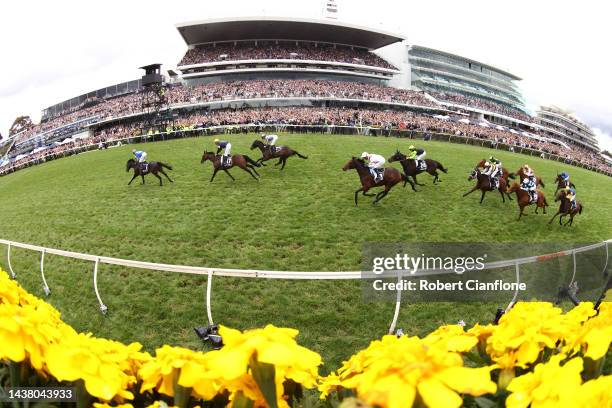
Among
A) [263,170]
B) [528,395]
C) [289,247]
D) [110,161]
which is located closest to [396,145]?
[263,170]

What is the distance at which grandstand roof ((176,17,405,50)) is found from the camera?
52.2m

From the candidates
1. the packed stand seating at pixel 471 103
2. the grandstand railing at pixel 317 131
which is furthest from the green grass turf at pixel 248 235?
the packed stand seating at pixel 471 103

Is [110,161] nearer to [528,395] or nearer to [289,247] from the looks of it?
[289,247]

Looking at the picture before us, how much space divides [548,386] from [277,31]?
58.7 meters

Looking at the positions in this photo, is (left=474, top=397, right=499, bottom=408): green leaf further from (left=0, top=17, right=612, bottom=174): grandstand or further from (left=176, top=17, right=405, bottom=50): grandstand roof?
(left=176, top=17, right=405, bottom=50): grandstand roof

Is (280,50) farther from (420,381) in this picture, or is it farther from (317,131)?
(420,381)

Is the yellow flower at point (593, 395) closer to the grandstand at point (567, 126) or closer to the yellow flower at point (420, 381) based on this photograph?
the yellow flower at point (420, 381)

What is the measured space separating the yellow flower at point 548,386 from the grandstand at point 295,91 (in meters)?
31.3

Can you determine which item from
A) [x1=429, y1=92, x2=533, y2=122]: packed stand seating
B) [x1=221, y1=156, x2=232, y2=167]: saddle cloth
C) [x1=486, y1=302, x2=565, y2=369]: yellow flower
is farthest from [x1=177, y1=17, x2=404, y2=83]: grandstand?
[x1=486, y1=302, x2=565, y2=369]: yellow flower

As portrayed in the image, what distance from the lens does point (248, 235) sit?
9.95m

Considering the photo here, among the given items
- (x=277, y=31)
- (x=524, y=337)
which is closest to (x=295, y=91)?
(x=277, y=31)

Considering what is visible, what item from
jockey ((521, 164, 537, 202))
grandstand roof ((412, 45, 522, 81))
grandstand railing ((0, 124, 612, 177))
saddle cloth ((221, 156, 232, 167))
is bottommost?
Result: jockey ((521, 164, 537, 202))

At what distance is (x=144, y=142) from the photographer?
28219 millimetres

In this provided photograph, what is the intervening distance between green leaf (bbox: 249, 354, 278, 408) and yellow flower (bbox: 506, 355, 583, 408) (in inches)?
16.5
